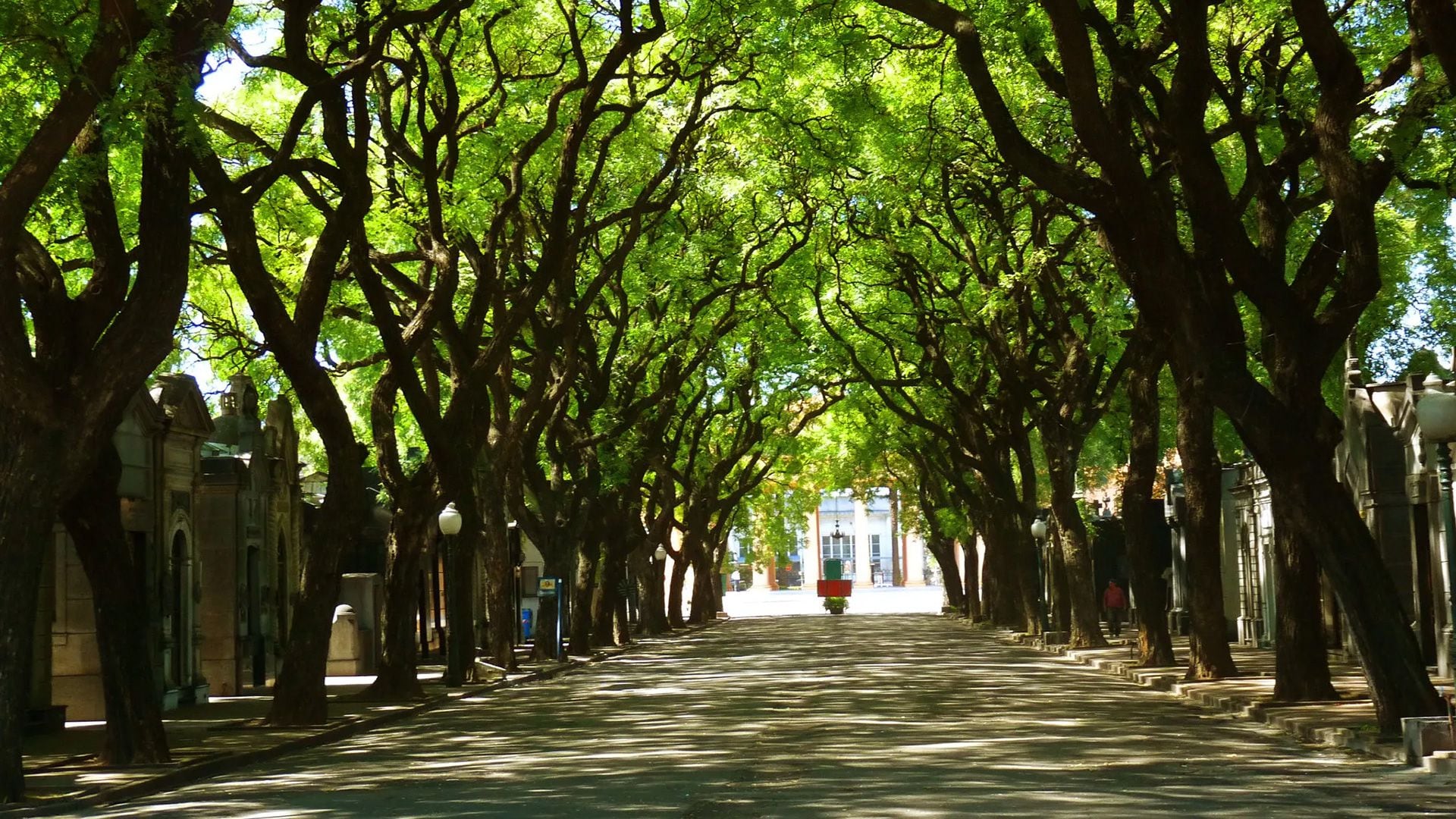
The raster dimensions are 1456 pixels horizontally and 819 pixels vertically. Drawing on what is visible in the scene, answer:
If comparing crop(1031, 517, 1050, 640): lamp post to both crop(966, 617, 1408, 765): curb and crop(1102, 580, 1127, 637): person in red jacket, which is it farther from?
crop(966, 617, 1408, 765): curb

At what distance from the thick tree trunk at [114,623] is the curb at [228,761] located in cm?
58

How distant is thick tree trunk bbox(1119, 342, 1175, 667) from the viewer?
27.1m

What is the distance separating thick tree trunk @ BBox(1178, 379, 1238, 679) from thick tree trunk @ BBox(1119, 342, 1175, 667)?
2862mm

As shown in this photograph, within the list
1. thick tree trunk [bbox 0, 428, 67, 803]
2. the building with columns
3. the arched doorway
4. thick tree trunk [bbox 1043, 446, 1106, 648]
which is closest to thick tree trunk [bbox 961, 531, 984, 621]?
thick tree trunk [bbox 1043, 446, 1106, 648]

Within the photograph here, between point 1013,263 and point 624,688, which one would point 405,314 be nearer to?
point 624,688

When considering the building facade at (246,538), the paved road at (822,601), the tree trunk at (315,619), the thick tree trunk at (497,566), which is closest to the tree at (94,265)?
the tree trunk at (315,619)

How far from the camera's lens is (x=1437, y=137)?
55.3 feet

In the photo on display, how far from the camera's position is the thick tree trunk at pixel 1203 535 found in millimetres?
23094

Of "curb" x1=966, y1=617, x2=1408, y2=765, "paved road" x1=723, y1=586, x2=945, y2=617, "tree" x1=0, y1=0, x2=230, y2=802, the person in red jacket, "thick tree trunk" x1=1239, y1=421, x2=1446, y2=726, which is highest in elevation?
"tree" x1=0, y1=0, x2=230, y2=802

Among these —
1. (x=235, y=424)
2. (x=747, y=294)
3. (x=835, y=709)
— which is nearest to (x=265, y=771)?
(x=835, y=709)

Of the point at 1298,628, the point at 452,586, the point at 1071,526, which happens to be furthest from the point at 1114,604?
the point at 1298,628

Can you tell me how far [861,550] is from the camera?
468 feet

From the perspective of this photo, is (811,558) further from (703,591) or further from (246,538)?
(246,538)

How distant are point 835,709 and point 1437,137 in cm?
957
